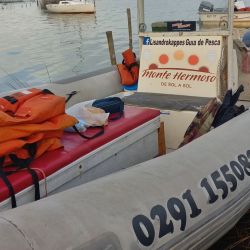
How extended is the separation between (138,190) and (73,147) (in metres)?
0.73

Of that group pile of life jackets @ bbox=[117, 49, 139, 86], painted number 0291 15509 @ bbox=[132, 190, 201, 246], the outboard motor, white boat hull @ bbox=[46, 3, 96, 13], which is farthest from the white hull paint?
white boat hull @ bbox=[46, 3, 96, 13]

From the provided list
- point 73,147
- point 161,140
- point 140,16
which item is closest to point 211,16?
point 140,16

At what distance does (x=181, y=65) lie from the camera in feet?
14.6

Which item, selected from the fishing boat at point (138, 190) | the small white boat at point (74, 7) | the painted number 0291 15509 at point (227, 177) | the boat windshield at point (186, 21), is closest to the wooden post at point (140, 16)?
the boat windshield at point (186, 21)

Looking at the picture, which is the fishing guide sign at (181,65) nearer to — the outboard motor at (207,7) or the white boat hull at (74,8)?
the outboard motor at (207,7)

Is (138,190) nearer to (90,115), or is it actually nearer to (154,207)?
(154,207)

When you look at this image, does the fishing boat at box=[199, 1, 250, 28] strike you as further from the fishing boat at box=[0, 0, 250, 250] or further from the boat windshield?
the fishing boat at box=[0, 0, 250, 250]

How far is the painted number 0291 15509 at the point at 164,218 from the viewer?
2076 millimetres

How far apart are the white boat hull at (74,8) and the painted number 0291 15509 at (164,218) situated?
44546 millimetres

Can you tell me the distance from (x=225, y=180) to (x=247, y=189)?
30 cm

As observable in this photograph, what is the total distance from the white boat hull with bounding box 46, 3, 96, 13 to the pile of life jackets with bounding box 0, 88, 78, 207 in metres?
43.9

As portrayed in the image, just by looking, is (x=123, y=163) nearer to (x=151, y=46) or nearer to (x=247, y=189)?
(x=247, y=189)

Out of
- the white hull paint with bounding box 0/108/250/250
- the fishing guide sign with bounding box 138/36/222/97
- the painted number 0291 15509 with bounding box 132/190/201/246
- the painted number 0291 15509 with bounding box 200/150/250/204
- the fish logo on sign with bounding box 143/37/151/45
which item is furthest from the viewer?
the fish logo on sign with bounding box 143/37/151/45

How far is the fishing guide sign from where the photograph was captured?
4.26 m
